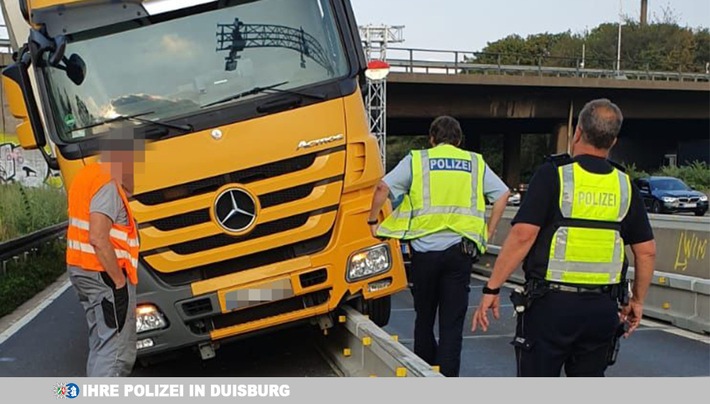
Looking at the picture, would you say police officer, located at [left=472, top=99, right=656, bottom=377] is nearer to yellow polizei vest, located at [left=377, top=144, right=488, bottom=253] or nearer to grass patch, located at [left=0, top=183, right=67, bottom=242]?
yellow polizei vest, located at [left=377, top=144, right=488, bottom=253]

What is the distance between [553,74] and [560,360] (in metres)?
38.8

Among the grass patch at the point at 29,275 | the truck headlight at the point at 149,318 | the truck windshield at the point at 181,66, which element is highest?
the truck windshield at the point at 181,66

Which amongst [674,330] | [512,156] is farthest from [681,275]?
[512,156]

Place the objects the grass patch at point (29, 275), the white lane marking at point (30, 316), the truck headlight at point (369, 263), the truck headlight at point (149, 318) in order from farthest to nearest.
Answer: the grass patch at point (29, 275) < the white lane marking at point (30, 316) < the truck headlight at point (369, 263) < the truck headlight at point (149, 318)

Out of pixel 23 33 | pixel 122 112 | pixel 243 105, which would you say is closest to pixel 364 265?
pixel 243 105

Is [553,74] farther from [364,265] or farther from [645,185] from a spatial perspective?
[364,265]

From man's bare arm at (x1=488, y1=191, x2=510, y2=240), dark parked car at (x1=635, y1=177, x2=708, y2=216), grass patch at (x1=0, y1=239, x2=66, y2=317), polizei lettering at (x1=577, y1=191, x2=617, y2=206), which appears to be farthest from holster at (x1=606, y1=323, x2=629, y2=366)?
dark parked car at (x1=635, y1=177, x2=708, y2=216)

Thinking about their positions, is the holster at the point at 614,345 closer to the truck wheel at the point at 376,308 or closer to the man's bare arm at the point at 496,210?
the man's bare arm at the point at 496,210

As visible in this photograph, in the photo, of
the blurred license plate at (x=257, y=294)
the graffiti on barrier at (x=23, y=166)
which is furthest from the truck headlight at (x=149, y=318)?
the graffiti on barrier at (x=23, y=166)

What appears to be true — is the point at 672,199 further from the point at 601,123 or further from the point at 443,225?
the point at 601,123

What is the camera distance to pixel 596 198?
11.9ft

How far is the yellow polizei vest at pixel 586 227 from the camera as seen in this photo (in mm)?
3611

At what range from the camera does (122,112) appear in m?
5.34

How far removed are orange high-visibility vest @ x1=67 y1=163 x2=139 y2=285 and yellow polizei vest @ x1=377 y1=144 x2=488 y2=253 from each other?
6.19 ft
